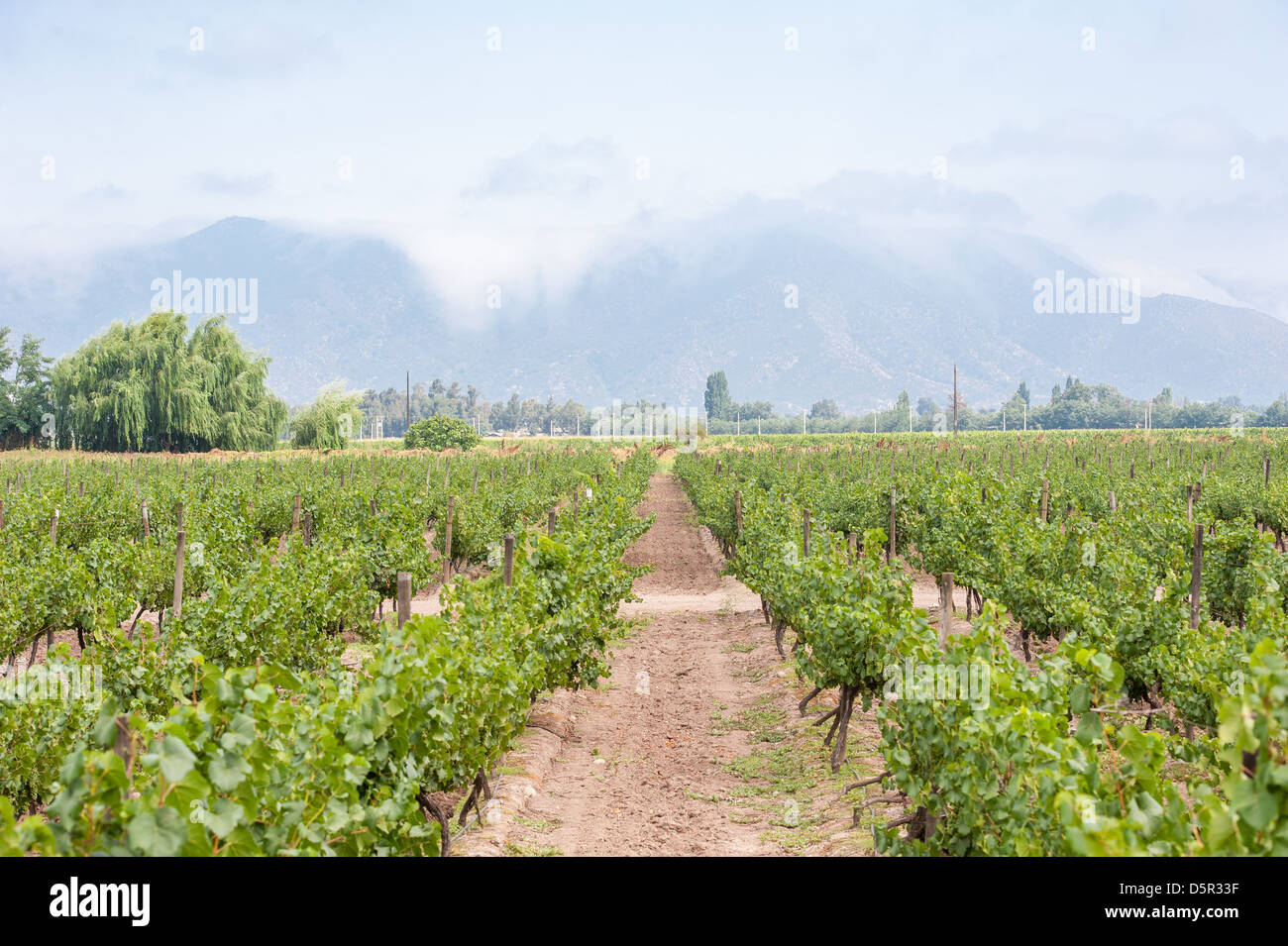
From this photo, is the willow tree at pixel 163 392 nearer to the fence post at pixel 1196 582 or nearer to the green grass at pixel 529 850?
the green grass at pixel 529 850

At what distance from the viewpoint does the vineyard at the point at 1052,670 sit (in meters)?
3.36

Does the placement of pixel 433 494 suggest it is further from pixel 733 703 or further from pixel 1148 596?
pixel 1148 596

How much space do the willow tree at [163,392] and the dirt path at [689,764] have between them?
41.3 m

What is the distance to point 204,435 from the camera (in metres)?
49.3

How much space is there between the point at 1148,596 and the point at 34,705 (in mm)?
8667

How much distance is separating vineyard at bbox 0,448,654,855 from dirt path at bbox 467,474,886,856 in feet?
2.34

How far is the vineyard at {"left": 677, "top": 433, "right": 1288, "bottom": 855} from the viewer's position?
3361 mm

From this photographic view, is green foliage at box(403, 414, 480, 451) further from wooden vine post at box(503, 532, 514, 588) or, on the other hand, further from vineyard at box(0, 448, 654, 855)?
wooden vine post at box(503, 532, 514, 588)

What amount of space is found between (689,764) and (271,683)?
5.01 meters

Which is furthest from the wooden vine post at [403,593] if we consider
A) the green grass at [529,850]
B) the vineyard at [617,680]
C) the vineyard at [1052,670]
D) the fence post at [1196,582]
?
the fence post at [1196,582]

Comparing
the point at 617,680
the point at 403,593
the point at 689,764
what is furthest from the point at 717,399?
the point at 403,593

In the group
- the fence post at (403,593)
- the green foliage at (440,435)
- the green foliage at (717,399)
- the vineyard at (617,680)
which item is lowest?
the vineyard at (617,680)

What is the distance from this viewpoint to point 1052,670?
5.07 meters
